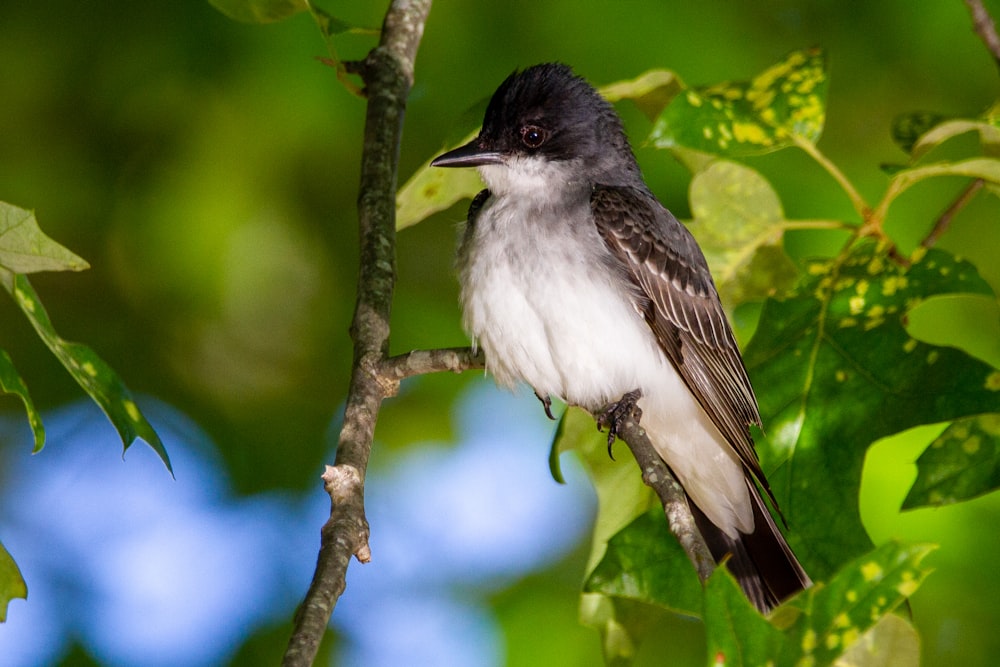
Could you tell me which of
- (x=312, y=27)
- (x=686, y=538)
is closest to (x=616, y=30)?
(x=312, y=27)

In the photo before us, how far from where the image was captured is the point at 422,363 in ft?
7.13

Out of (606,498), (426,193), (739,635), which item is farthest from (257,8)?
(739,635)

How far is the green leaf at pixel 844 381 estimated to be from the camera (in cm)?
219

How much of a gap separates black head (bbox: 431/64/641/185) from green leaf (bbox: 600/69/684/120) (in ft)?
1.35

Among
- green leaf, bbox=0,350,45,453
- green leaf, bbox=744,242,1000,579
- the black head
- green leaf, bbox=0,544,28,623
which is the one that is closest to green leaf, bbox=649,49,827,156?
green leaf, bbox=744,242,1000,579

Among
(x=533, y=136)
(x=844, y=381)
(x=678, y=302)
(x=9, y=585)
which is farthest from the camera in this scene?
(x=533, y=136)

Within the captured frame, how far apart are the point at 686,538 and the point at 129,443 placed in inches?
35.6

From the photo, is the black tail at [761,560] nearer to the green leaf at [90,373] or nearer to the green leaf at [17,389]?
the green leaf at [90,373]

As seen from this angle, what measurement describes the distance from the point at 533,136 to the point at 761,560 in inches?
47.2

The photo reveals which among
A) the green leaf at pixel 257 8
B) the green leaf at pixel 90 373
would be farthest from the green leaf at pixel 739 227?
the green leaf at pixel 90 373

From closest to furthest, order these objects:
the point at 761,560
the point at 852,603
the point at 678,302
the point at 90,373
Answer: the point at 852,603 → the point at 90,373 → the point at 761,560 → the point at 678,302

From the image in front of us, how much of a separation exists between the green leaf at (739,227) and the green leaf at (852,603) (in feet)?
4.20

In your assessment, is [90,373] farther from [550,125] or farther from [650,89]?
[550,125]

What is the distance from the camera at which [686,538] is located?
1.79m
